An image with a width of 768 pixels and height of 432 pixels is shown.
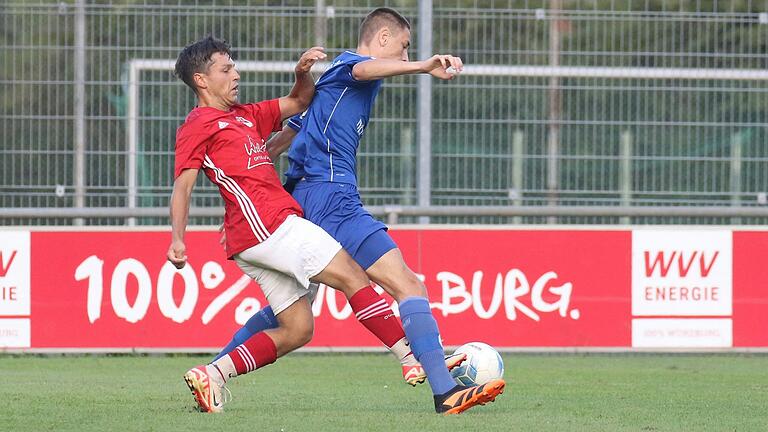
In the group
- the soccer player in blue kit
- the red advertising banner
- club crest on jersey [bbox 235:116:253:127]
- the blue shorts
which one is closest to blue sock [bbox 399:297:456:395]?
the soccer player in blue kit


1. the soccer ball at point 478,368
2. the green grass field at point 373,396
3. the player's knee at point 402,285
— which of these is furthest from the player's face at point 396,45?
the green grass field at point 373,396

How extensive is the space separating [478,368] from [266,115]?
5.03ft

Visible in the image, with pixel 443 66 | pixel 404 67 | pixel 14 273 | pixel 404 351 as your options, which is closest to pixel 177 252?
pixel 404 351

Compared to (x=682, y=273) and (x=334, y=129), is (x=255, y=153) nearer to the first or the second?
(x=334, y=129)

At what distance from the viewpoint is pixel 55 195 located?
11305 millimetres

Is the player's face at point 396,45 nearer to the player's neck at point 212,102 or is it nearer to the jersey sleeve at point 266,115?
the jersey sleeve at point 266,115

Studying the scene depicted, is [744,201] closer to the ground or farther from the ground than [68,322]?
farther from the ground

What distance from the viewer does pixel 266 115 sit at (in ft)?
21.6

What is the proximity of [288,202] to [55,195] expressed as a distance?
18.3ft

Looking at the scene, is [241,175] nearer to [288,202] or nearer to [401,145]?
[288,202]

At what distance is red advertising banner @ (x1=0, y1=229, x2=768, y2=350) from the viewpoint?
10.6 metres

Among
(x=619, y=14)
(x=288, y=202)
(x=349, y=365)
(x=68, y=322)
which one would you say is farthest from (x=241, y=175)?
(x=619, y=14)

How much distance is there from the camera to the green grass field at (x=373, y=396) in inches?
226

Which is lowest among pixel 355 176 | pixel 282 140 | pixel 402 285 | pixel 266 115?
pixel 402 285
